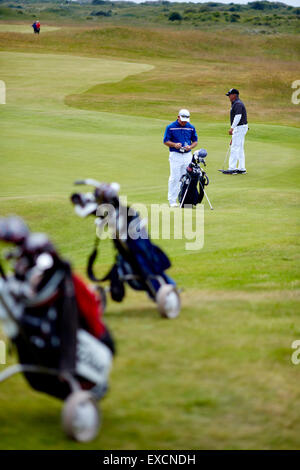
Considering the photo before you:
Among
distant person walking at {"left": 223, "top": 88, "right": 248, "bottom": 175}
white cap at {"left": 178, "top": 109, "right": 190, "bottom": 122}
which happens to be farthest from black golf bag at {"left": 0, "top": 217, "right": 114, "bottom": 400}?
distant person walking at {"left": 223, "top": 88, "right": 248, "bottom": 175}

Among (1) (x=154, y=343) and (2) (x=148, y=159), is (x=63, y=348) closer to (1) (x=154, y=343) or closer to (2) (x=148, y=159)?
(1) (x=154, y=343)

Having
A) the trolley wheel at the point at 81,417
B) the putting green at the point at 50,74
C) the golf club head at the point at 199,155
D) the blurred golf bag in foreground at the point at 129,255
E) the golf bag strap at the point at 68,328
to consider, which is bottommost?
the trolley wheel at the point at 81,417

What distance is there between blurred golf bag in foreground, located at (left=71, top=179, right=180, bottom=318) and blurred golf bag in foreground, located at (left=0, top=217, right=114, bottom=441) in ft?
4.83

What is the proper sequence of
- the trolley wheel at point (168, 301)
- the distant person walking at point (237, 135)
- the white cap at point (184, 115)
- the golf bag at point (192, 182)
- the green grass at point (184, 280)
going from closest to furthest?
the green grass at point (184, 280) < the trolley wheel at point (168, 301) < the golf bag at point (192, 182) < the white cap at point (184, 115) < the distant person walking at point (237, 135)

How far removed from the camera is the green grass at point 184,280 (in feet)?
16.0

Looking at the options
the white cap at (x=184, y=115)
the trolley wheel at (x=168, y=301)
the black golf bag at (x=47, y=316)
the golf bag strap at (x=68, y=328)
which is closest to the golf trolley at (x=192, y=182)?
the white cap at (x=184, y=115)

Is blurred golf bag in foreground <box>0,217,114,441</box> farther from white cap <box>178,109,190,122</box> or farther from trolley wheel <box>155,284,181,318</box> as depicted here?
white cap <box>178,109,190,122</box>

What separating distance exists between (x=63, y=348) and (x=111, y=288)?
267 centimetres

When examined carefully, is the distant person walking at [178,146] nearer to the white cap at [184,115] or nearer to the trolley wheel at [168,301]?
the white cap at [184,115]

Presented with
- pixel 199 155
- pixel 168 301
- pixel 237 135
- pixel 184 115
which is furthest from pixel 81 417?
pixel 237 135

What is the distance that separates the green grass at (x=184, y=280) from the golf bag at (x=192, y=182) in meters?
0.66

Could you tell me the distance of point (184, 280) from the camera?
930cm

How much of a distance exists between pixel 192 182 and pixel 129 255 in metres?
9.76

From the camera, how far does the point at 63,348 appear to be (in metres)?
4.39
